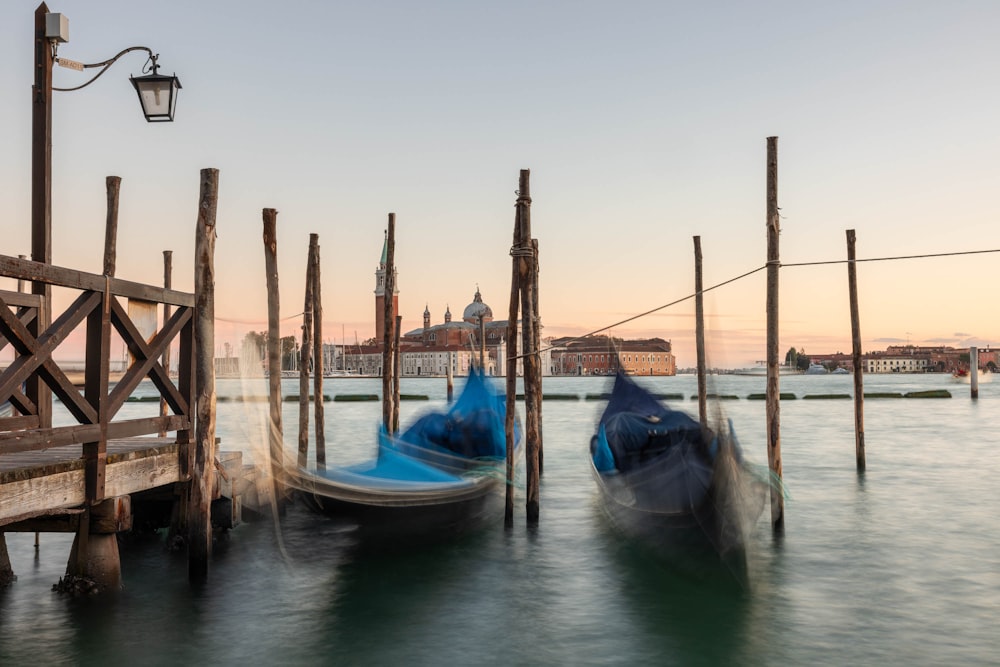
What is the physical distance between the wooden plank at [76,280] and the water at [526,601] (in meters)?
1.34

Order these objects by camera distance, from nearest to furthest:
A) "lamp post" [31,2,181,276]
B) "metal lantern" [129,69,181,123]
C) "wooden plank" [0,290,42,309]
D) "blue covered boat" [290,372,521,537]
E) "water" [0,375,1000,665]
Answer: "wooden plank" [0,290,42,309] → "lamp post" [31,2,181,276] → "metal lantern" [129,69,181,123] → "water" [0,375,1000,665] → "blue covered boat" [290,372,521,537]

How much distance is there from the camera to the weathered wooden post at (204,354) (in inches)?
227

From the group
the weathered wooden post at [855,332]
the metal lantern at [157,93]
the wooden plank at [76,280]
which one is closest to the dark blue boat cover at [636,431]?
the weathered wooden post at [855,332]

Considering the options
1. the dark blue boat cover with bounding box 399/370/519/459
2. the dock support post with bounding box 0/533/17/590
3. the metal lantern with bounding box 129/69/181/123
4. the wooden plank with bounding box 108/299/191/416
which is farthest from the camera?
the dark blue boat cover with bounding box 399/370/519/459

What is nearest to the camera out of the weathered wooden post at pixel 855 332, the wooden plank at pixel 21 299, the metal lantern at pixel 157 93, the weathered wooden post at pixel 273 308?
the wooden plank at pixel 21 299

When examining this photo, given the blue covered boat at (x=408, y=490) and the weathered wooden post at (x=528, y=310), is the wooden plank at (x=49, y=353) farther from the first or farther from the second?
the weathered wooden post at (x=528, y=310)

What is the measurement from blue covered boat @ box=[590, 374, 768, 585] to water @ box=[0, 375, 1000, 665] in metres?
0.28

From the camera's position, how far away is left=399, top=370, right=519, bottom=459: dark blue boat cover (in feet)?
37.2

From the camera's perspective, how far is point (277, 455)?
304 inches

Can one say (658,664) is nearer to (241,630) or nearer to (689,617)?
(689,617)

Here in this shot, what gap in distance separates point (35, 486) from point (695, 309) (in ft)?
38.6

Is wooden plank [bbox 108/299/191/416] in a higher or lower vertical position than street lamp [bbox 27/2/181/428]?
lower

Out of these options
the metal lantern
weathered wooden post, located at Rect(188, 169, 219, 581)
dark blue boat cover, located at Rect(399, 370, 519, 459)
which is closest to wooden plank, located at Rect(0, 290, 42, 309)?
weathered wooden post, located at Rect(188, 169, 219, 581)

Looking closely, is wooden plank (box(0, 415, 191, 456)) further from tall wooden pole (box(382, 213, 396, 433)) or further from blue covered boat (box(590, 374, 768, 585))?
tall wooden pole (box(382, 213, 396, 433))
